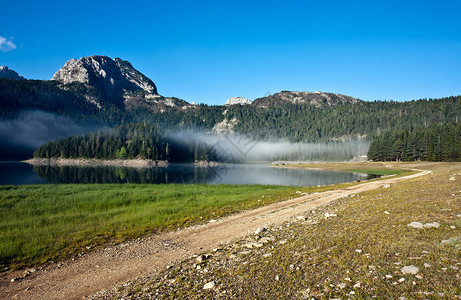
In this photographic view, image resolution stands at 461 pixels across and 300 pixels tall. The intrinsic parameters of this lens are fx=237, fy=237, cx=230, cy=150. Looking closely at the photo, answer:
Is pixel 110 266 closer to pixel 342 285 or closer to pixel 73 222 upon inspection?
pixel 342 285

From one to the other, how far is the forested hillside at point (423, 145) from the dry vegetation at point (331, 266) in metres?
117

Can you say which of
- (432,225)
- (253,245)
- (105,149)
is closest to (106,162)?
(105,149)

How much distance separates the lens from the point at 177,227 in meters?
15.4

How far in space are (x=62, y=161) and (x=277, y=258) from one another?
212366mm

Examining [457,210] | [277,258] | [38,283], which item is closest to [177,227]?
[38,283]

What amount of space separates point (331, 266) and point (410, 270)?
1779mm

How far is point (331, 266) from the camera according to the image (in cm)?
653

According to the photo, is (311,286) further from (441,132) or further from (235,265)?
(441,132)

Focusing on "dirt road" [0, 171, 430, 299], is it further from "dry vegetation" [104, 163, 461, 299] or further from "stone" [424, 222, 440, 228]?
"stone" [424, 222, 440, 228]

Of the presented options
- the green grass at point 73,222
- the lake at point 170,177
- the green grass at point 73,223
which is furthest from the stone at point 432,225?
the lake at point 170,177

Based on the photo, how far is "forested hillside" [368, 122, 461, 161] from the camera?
98.5m

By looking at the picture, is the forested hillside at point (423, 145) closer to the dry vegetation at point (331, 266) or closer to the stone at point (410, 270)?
the dry vegetation at point (331, 266)

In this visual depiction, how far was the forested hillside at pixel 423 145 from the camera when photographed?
98463 mm

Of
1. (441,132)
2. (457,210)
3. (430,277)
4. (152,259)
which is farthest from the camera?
(441,132)
